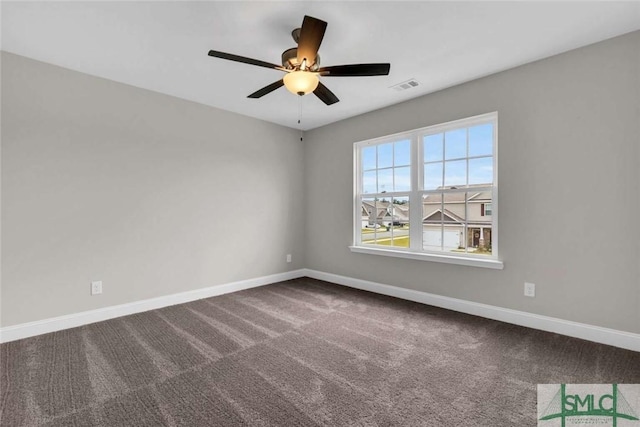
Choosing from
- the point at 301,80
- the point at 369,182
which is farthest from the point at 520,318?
the point at 301,80

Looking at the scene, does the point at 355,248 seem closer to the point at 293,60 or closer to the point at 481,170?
the point at 481,170

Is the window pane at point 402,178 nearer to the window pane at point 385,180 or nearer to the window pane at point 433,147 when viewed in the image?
the window pane at point 385,180

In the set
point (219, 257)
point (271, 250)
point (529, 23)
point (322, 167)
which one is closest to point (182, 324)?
point (219, 257)

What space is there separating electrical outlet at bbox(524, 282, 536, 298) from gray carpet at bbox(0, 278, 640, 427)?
0.35m

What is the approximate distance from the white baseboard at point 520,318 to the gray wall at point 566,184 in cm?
6

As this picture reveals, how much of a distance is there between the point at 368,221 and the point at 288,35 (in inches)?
107

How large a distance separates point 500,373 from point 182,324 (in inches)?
111

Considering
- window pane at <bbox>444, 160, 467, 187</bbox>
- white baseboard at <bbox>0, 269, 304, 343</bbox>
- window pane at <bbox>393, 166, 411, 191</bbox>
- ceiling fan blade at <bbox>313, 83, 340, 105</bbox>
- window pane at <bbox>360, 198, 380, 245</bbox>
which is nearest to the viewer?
ceiling fan blade at <bbox>313, 83, 340, 105</bbox>

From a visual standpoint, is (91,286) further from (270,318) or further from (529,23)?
(529,23)

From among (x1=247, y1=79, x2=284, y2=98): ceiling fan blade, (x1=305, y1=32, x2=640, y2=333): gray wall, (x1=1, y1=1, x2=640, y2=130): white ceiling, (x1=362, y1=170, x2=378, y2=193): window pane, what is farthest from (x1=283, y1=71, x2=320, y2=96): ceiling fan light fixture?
(x1=362, y1=170, x2=378, y2=193): window pane

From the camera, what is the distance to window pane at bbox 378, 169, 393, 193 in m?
4.05

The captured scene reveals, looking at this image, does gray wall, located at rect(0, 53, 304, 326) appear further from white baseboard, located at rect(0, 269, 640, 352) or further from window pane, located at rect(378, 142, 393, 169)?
window pane, located at rect(378, 142, 393, 169)

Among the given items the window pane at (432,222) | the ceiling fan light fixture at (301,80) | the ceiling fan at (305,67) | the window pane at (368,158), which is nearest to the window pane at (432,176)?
the window pane at (432,222)

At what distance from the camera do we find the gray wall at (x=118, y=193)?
8.69 ft
